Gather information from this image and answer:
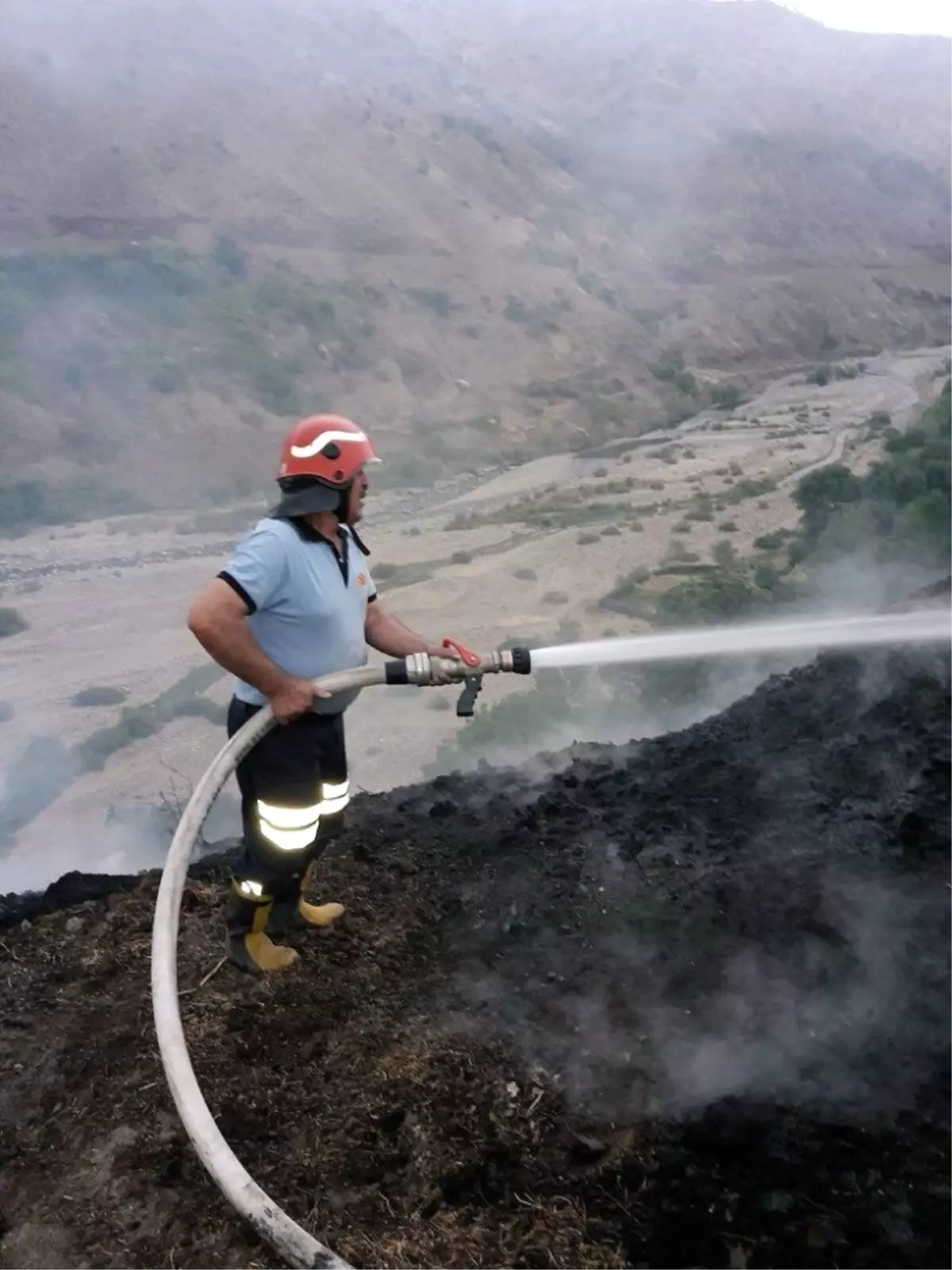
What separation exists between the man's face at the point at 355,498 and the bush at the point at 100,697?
30.2ft

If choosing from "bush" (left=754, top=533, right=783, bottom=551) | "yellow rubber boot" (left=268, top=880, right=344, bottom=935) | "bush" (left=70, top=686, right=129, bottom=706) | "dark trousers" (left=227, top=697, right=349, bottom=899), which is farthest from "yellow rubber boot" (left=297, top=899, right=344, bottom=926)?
"bush" (left=754, top=533, right=783, bottom=551)

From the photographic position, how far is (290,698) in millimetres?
3066

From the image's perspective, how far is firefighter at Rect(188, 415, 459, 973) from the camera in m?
2.99

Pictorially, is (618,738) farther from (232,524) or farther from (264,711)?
(232,524)

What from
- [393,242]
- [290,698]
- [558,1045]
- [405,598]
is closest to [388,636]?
[290,698]

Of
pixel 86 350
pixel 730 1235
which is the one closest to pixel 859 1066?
pixel 730 1235

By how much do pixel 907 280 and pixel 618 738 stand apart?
44587 millimetres

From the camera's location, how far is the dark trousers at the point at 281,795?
10.7ft

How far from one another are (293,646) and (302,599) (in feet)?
0.56

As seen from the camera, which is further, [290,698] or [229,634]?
[290,698]

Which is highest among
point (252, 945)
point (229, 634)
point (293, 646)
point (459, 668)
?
point (229, 634)

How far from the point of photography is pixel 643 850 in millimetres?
3959

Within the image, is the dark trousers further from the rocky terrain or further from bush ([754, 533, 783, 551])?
bush ([754, 533, 783, 551])

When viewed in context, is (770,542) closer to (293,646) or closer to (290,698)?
(293,646)
